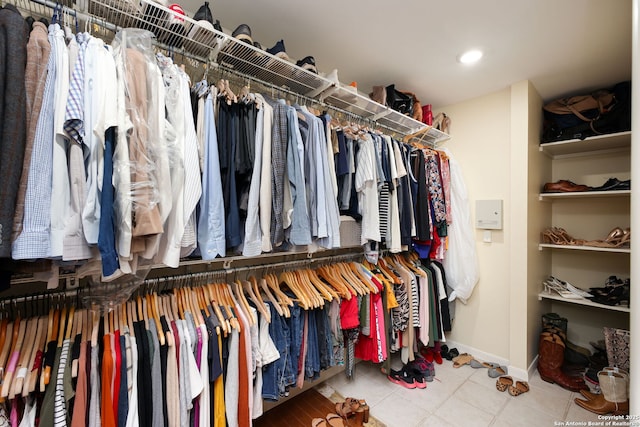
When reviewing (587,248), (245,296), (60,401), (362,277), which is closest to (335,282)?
(362,277)

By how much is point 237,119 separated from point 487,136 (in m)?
2.34

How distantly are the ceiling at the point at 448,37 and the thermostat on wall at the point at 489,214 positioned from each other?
3.39 feet

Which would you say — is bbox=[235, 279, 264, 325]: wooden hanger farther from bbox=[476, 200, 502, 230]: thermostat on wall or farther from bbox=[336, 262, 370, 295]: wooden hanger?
bbox=[476, 200, 502, 230]: thermostat on wall

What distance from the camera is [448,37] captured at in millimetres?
1721

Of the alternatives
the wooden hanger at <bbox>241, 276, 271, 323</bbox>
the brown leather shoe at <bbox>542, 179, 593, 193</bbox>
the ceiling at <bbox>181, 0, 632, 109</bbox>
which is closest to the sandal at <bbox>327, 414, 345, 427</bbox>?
the wooden hanger at <bbox>241, 276, 271, 323</bbox>

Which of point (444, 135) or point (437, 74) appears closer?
point (437, 74)

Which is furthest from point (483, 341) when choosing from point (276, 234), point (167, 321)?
point (167, 321)

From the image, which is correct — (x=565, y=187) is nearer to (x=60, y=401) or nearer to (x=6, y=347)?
(x=60, y=401)

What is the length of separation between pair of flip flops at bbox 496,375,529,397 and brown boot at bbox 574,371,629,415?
0.33 metres

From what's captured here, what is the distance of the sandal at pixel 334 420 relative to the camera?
1.67 meters

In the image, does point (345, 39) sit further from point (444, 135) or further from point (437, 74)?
point (444, 135)

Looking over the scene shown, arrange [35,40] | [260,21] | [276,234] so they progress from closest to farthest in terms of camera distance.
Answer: [35,40], [276,234], [260,21]

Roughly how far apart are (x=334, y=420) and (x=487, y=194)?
2228mm

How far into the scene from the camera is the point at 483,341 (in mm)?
2537
